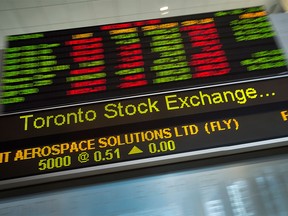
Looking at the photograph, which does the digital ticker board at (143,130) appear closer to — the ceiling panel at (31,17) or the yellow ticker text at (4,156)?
the yellow ticker text at (4,156)

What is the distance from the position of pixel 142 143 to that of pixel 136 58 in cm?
73

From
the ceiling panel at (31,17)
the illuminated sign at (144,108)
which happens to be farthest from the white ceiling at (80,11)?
the illuminated sign at (144,108)

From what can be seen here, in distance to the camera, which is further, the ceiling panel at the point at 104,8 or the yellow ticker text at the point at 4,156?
the ceiling panel at the point at 104,8

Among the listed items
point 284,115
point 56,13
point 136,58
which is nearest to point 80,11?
point 56,13

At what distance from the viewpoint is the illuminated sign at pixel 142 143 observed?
1.82m

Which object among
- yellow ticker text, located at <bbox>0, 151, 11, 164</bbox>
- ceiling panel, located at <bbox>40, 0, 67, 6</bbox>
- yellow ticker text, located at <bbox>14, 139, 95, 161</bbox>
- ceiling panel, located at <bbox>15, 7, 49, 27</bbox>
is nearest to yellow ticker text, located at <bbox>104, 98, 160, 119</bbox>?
yellow ticker text, located at <bbox>14, 139, 95, 161</bbox>

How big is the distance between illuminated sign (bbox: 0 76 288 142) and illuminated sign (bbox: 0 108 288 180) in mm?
77

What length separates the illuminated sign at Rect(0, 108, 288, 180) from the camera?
1.82 metres

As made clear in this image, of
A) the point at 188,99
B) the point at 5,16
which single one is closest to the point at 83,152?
the point at 188,99

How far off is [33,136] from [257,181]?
1.46 m

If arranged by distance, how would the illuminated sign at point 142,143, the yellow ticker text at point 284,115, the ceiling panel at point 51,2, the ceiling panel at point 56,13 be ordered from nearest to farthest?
the illuminated sign at point 142,143, the yellow ticker text at point 284,115, the ceiling panel at point 51,2, the ceiling panel at point 56,13

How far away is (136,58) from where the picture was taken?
7.57 ft

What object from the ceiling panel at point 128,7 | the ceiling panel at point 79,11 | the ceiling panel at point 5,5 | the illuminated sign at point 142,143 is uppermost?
the ceiling panel at point 5,5

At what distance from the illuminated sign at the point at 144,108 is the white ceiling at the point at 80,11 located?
8.48ft
